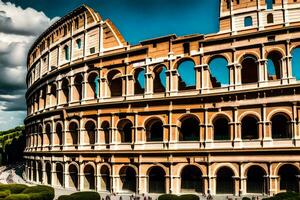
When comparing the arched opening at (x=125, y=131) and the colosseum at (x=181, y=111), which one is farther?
the arched opening at (x=125, y=131)

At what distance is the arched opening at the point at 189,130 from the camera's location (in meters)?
30.3

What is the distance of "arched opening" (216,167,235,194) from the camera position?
28.0 metres

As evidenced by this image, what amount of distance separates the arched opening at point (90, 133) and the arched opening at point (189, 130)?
30.7 ft

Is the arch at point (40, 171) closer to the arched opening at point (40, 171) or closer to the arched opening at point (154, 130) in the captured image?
the arched opening at point (40, 171)

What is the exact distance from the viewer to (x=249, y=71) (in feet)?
101

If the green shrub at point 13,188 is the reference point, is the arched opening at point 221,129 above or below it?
above

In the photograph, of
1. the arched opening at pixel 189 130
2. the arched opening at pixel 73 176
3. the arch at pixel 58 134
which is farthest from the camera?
the arch at pixel 58 134

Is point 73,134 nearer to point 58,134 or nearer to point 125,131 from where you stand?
point 58,134

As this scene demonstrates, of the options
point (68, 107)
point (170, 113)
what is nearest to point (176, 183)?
point (170, 113)

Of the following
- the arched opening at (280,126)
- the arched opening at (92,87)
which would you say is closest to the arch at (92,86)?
the arched opening at (92,87)

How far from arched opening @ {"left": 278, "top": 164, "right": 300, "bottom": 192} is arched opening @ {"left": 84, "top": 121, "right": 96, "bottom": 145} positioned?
17833mm

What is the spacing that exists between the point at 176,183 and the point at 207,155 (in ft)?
11.9

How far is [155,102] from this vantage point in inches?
1208

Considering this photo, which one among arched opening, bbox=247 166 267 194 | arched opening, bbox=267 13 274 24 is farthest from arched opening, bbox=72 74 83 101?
arched opening, bbox=267 13 274 24
